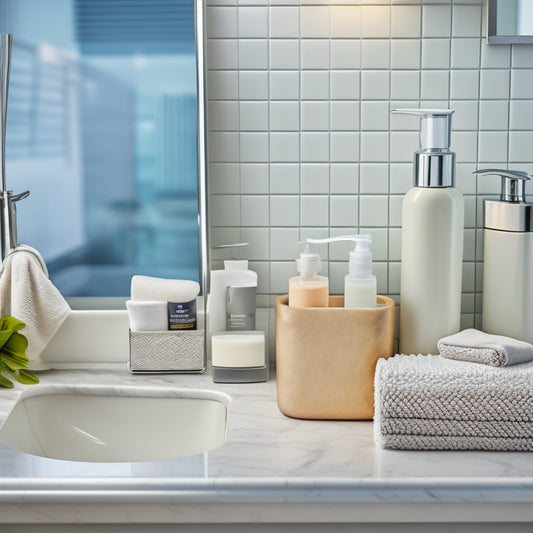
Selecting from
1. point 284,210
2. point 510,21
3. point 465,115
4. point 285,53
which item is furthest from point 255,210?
point 510,21

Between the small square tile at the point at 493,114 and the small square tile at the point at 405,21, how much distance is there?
157 mm

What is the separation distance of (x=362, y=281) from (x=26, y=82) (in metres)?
0.66

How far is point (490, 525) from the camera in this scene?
839 mm

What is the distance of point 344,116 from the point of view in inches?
48.4

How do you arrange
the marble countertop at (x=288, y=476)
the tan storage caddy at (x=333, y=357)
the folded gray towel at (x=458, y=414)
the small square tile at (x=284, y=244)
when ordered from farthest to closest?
the small square tile at (x=284, y=244) < the tan storage caddy at (x=333, y=357) < the folded gray towel at (x=458, y=414) < the marble countertop at (x=288, y=476)

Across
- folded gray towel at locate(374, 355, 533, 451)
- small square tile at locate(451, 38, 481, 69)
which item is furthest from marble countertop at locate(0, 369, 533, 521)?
small square tile at locate(451, 38, 481, 69)

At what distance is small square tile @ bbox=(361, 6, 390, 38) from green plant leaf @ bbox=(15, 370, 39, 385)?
0.73m

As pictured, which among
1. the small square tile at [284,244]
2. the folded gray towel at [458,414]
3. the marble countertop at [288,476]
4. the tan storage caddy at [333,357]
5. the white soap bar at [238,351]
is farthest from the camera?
the small square tile at [284,244]

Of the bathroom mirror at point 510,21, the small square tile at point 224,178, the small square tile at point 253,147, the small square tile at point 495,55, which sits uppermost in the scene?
the bathroom mirror at point 510,21

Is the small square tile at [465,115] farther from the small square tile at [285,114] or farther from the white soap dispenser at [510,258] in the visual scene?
the small square tile at [285,114]

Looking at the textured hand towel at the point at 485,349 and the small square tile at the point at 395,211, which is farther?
the small square tile at the point at 395,211

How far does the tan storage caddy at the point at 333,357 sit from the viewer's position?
103 cm

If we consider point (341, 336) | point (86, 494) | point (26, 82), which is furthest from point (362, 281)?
point (26, 82)

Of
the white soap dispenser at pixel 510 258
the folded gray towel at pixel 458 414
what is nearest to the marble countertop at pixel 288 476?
the folded gray towel at pixel 458 414
